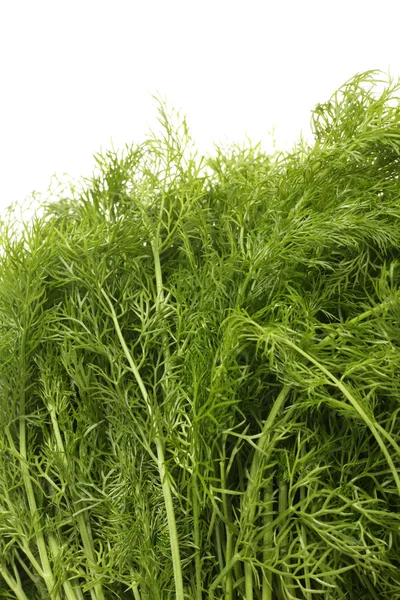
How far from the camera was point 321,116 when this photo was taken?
44.5 inches

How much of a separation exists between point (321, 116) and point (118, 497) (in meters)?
0.74

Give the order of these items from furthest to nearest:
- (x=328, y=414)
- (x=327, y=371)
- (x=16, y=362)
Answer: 1. (x=16, y=362)
2. (x=328, y=414)
3. (x=327, y=371)

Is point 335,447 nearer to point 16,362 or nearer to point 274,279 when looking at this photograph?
point 274,279

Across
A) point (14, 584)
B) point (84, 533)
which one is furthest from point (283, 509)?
point (14, 584)

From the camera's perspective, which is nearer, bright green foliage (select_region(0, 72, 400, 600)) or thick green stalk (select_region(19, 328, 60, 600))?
bright green foliage (select_region(0, 72, 400, 600))

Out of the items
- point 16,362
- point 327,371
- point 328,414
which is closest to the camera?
point 327,371

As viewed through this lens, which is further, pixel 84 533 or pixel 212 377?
pixel 84 533

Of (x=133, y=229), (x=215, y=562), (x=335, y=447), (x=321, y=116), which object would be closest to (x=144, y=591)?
(x=215, y=562)

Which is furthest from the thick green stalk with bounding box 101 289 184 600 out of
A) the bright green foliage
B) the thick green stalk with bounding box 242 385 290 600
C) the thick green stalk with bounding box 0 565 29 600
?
the thick green stalk with bounding box 0 565 29 600

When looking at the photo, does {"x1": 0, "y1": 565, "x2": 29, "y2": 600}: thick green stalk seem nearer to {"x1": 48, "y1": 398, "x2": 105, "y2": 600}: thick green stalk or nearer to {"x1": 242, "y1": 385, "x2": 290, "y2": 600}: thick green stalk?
{"x1": 48, "y1": 398, "x2": 105, "y2": 600}: thick green stalk

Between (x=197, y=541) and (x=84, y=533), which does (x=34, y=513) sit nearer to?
(x=84, y=533)

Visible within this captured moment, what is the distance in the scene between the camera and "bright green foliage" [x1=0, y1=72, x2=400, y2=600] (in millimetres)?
918

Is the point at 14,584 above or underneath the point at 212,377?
underneath

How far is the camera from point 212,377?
944 millimetres
